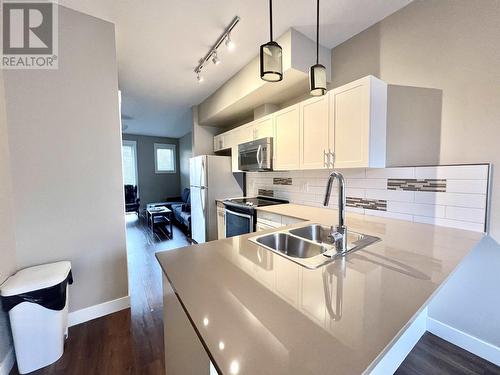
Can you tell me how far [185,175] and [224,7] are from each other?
21.6 ft

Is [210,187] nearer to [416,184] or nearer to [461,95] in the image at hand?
[416,184]

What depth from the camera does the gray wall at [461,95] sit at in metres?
1.43

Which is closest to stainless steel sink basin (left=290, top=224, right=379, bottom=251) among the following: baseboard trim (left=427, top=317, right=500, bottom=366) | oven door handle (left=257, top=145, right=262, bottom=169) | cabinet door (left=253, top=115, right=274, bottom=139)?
baseboard trim (left=427, top=317, right=500, bottom=366)

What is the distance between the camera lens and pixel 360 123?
1800mm

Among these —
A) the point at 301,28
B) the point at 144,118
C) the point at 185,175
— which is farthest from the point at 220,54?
the point at 185,175

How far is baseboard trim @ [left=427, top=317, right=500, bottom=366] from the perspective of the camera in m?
1.47

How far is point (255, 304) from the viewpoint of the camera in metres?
0.70

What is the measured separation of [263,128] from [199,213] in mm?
1904

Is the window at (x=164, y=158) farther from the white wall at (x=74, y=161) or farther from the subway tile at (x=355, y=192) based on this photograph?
the subway tile at (x=355, y=192)

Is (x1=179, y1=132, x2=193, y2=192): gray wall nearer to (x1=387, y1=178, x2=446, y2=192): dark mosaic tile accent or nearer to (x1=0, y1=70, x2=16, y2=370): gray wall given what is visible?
(x1=0, y1=70, x2=16, y2=370): gray wall

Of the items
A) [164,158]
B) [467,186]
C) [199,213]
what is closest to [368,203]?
[467,186]

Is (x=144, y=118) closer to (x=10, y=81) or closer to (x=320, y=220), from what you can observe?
(x=10, y=81)

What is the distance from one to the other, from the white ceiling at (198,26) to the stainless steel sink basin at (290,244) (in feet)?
6.06

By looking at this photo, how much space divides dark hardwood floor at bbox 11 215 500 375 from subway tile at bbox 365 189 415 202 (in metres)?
1.13
